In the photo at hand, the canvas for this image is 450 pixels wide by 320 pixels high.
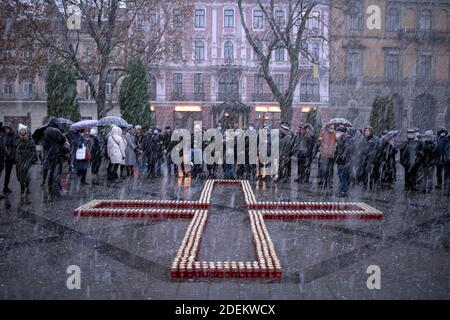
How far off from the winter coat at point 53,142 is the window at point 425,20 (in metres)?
40.8

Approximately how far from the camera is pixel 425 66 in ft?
146

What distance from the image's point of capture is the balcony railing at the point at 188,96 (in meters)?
45.8

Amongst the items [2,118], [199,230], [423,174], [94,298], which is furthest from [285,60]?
[94,298]

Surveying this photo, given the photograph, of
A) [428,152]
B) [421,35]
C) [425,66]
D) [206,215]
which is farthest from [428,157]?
[425,66]

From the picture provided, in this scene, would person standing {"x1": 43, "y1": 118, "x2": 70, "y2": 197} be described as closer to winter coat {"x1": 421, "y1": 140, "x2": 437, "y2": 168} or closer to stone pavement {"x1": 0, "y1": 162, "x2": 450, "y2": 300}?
stone pavement {"x1": 0, "y1": 162, "x2": 450, "y2": 300}

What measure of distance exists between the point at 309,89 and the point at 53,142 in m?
37.1

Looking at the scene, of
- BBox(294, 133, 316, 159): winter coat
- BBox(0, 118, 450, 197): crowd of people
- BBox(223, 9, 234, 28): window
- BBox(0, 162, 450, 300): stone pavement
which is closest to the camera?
BBox(0, 162, 450, 300): stone pavement

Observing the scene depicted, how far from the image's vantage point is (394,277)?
559 centimetres

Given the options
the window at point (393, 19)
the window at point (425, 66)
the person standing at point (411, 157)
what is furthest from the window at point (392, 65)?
the person standing at point (411, 157)

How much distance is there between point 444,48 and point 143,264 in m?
45.8

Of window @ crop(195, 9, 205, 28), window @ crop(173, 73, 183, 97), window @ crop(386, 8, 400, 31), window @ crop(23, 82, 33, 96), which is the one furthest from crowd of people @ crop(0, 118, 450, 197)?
window @ crop(386, 8, 400, 31)

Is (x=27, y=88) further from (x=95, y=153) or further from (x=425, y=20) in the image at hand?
(x=425, y=20)

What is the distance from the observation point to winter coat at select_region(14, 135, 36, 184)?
11500 millimetres

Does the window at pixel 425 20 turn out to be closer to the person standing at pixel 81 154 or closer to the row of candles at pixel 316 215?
the person standing at pixel 81 154
